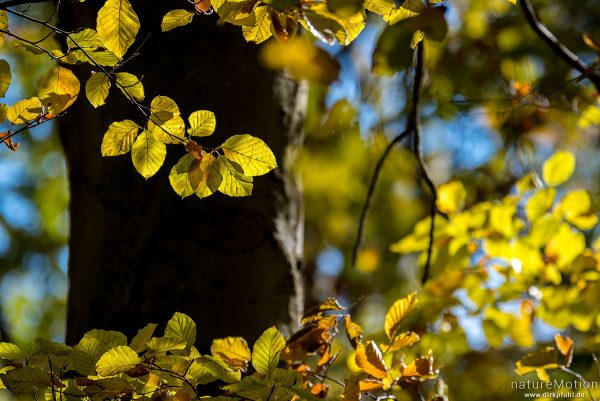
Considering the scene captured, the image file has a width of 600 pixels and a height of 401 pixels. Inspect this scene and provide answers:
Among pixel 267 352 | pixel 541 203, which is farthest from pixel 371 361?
pixel 541 203

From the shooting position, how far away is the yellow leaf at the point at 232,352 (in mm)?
981

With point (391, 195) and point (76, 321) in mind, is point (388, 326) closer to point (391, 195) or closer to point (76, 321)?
point (76, 321)

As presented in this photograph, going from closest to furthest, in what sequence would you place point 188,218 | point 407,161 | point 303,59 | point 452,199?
point 303,59, point 188,218, point 452,199, point 407,161

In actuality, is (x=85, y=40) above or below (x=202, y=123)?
above

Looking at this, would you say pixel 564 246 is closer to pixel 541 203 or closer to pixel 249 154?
pixel 541 203

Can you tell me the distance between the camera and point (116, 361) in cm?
81

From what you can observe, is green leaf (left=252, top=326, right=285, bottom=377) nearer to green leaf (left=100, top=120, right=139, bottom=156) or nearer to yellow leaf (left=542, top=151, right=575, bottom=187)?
green leaf (left=100, top=120, right=139, bottom=156)

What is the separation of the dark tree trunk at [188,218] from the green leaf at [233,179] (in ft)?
1.25

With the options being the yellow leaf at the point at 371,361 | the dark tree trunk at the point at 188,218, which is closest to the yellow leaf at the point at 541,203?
the dark tree trunk at the point at 188,218

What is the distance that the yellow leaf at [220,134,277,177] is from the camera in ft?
2.87

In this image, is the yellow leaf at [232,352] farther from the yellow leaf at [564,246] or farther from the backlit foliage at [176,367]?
the yellow leaf at [564,246]

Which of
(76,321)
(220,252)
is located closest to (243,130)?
(220,252)

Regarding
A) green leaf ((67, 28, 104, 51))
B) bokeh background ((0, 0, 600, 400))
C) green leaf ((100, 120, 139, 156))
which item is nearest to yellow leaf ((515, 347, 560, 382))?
bokeh background ((0, 0, 600, 400))

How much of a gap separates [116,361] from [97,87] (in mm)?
372
